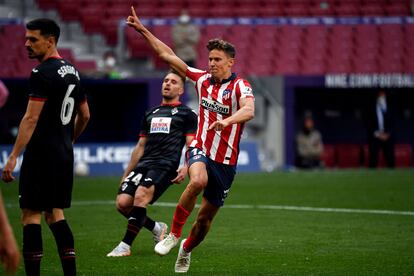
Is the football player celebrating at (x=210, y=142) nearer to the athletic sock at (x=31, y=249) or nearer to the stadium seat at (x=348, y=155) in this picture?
the athletic sock at (x=31, y=249)

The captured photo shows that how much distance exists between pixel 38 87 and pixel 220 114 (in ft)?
7.12

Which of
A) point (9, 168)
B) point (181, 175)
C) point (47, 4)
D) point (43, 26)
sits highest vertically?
point (47, 4)

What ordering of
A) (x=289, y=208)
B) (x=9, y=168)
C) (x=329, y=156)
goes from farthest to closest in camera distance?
(x=329, y=156)
(x=289, y=208)
(x=9, y=168)

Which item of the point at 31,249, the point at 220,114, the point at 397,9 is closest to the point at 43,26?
the point at 31,249

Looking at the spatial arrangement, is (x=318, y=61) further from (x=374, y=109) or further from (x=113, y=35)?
(x=113, y=35)

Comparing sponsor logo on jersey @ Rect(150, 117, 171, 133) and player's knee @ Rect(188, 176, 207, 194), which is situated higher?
sponsor logo on jersey @ Rect(150, 117, 171, 133)

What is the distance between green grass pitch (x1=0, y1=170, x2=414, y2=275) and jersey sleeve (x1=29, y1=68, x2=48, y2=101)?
2060 millimetres

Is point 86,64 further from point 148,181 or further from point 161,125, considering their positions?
point 148,181

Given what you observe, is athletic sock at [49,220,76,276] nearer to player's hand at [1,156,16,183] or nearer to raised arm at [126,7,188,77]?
player's hand at [1,156,16,183]

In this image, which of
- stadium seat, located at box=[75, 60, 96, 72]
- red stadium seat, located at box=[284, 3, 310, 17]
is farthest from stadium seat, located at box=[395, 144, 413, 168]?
stadium seat, located at box=[75, 60, 96, 72]

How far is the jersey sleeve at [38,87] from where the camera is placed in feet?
25.7

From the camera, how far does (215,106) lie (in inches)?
369

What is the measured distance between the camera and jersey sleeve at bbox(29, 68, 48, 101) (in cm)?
784

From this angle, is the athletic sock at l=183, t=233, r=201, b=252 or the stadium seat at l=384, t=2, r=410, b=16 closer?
the athletic sock at l=183, t=233, r=201, b=252
